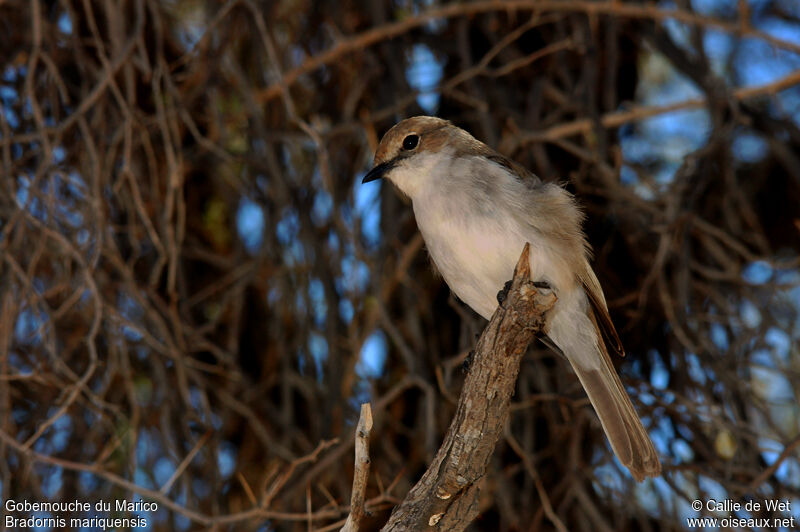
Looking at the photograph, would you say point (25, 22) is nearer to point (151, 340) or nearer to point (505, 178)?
point (151, 340)

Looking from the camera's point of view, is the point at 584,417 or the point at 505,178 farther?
the point at 584,417

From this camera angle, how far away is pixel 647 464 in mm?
3369

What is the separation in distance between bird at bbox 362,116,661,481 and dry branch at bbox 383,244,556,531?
25.0 inches

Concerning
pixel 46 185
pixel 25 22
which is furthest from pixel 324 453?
pixel 25 22

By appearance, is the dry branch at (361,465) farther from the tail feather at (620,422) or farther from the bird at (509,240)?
the tail feather at (620,422)

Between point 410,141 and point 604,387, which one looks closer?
point 604,387

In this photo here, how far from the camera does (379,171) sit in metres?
3.77

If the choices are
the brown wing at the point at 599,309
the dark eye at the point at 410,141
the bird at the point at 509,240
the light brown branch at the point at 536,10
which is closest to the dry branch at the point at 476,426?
the bird at the point at 509,240

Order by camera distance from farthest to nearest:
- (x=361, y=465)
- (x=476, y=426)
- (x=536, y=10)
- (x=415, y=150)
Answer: (x=536, y=10) < (x=415, y=150) < (x=476, y=426) < (x=361, y=465)

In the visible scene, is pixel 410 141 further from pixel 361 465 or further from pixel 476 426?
pixel 361 465

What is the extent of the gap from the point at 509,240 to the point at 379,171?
2.28ft

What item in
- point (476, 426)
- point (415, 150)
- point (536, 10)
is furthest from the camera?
point (536, 10)

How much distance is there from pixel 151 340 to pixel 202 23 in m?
1.99

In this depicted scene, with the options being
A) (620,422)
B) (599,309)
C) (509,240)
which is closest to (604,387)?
(620,422)
